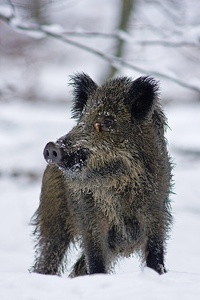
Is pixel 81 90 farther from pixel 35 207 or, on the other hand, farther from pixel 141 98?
pixel 35 207

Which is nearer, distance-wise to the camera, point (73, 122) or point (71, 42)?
point (71, 42)

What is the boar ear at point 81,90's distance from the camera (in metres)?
6.16

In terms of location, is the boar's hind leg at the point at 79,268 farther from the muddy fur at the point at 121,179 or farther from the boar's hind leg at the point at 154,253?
the boar's hind leg at the point at 154,253

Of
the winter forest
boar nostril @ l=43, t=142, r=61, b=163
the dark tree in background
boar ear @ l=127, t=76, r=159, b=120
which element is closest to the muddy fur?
boar ear @ l=127, t=76, r=159, b=120

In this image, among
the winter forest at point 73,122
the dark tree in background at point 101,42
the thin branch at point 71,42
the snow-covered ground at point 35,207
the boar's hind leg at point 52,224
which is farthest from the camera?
the dark tree in background at point 101,42

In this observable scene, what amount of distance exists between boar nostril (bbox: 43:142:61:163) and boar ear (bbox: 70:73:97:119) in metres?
0.88

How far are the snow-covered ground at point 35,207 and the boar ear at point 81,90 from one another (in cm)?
125

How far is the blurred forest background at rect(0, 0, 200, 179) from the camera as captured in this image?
31.0 feet

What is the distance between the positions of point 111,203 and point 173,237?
4.08 metres

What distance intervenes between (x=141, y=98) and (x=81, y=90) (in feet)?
1.67

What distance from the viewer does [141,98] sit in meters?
5.93

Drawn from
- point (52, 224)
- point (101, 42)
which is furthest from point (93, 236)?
point (101, 42)

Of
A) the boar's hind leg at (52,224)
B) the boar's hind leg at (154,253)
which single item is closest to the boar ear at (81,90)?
the boar's hind leg at (52,224)

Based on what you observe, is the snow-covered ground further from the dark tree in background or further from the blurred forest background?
the dark tree in background
